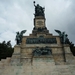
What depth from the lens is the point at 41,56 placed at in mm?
16891

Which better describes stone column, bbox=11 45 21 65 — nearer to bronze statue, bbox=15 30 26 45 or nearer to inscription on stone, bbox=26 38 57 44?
bronze statue, bbox=15 30 26 45

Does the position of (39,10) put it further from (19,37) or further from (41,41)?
(19,37)

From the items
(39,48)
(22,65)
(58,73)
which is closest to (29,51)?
(39,48)

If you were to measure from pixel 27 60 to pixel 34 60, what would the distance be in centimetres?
94

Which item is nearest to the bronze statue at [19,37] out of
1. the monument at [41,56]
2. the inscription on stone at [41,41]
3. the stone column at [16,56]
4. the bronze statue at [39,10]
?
the monument at [41,56]

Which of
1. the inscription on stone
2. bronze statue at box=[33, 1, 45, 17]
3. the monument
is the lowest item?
the monument

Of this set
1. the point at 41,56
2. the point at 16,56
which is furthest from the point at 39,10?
the point at 16,56

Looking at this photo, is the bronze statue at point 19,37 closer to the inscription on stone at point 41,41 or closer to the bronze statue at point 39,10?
the inscription on stone at point 41,41

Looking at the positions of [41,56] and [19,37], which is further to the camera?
[19,37]

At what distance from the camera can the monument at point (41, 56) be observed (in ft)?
50.5

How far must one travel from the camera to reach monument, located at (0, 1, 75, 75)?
15.4 meters

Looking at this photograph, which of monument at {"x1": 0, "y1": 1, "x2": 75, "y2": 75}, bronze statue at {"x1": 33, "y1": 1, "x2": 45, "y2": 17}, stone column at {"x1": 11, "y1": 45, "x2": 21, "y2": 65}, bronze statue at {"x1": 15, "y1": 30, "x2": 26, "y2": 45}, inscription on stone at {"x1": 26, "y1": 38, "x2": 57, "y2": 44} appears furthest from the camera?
bronze statue at {"x1": 33, "y1": 1, "x2": 45, "y2": 17}

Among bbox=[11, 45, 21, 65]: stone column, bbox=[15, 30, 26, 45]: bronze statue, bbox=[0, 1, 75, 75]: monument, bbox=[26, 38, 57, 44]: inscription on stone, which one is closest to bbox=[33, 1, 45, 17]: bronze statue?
bbox=[0, 1, 75, 75]: monument

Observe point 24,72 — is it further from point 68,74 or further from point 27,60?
point 68,74
